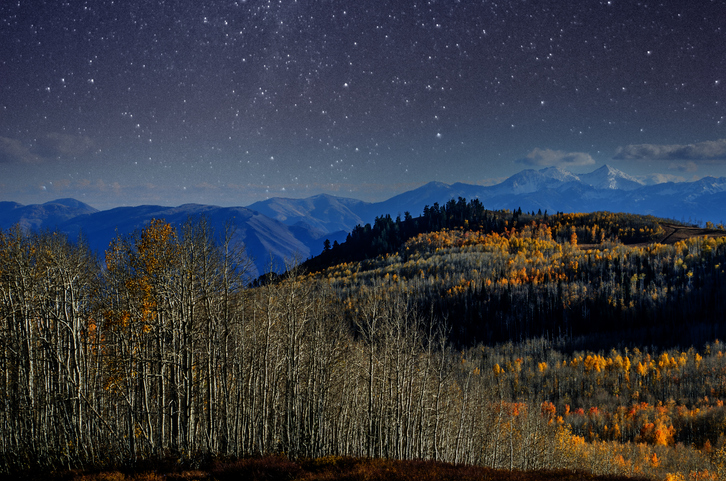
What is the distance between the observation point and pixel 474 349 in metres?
166

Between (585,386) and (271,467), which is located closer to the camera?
(271,467)

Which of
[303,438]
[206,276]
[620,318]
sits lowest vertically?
[620,318]

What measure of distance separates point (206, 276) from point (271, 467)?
12094 millimetres

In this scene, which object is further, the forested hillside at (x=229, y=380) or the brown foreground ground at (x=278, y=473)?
the forested hillside at (x=229, y=380)

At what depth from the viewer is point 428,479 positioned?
709 inches

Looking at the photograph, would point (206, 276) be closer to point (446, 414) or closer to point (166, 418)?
point (166, 418)

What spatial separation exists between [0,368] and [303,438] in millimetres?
21053

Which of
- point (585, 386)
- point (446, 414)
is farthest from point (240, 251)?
point (585, 386)

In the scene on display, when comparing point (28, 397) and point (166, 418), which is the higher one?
point (28, 397)

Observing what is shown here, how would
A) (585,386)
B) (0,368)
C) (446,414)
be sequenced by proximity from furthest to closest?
→ (585,386), (446,414), (0,368)

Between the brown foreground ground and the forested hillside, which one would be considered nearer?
the brown foreground ground

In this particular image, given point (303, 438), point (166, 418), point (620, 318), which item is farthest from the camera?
point (620, 318)

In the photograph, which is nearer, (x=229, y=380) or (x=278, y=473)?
(x=278, y=473)

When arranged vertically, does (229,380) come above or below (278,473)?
above
